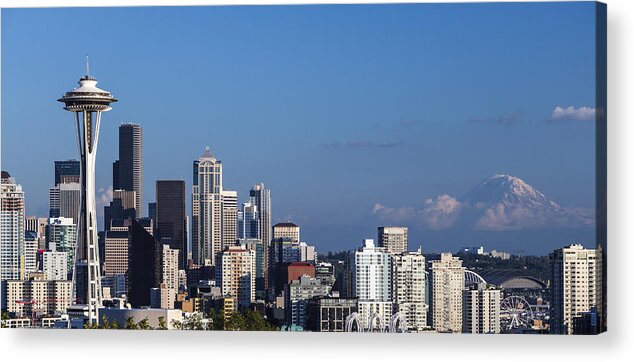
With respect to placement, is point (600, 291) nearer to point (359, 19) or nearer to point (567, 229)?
point (567, 229)

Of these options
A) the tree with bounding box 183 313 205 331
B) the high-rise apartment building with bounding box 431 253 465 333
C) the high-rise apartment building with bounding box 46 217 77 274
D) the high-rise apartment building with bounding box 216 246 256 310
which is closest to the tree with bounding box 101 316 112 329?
the tree with bounding box 183 313 205 331

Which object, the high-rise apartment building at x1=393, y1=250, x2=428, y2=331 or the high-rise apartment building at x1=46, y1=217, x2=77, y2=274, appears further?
the high-rise apartment building at x1=46, y1=217, x2=77, y2=274

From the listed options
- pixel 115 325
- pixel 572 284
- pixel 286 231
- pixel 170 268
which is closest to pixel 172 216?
pixel 170 268

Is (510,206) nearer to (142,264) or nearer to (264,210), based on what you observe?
(264,210)

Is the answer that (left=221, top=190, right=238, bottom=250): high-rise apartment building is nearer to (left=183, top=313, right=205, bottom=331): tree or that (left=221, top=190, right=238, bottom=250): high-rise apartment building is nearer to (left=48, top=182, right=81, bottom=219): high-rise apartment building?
(left=183, top=313, right=205, bottom=331): tree

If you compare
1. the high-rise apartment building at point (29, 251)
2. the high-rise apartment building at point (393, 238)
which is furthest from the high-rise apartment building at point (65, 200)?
the high-rise apartment building at point (393, 238)
